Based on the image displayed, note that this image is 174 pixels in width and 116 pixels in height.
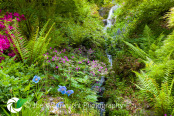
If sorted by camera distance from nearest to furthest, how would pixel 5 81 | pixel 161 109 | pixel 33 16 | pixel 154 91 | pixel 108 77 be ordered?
pixel 5 81, pixel 161 109, pixel 154 91, pixel 33 16, pixel 108 77

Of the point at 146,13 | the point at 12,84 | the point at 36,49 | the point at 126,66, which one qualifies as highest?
the point at 146,13

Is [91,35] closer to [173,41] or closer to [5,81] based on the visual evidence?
[173,41]

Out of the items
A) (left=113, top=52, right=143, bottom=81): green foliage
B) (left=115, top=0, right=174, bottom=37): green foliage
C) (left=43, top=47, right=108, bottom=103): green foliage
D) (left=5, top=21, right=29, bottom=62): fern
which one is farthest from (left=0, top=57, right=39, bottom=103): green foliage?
(left=115, top=0, right=174, bottom=37): green foliage

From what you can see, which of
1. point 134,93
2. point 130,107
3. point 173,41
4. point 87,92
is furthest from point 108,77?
point 173,41

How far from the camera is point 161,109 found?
6.02 feet

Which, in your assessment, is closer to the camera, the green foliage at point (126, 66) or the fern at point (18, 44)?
the fern at point (18, 44)

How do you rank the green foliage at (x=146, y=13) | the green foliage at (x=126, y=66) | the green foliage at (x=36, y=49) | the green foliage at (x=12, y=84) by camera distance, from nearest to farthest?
the green foliage at (x=12, y=84) < the green foliage at (x=36, y=49) < the green foliage at (x=126, y=66) < the green foliage at (x=146, y=13)

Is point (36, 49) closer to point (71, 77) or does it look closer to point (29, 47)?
point (29, 47)

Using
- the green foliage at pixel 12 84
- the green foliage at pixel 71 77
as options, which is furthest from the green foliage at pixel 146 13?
the green foliage at pixel 12 84

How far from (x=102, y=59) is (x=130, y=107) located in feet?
6.66

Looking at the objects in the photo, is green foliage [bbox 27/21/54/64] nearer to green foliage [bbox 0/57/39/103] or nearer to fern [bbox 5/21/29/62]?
fern [bbox 5/21/29/62]

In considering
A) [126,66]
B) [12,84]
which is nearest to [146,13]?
[126,66]

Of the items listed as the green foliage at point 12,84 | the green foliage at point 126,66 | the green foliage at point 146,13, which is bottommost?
the green foliage at point 12,84

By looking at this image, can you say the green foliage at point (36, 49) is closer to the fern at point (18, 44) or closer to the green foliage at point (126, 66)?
the fern at point (18, 44)
